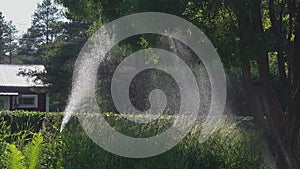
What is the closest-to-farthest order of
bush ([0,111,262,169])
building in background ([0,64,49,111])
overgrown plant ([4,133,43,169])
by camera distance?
overgrown plant ([4,133,43,169]) → bush ([0,111,262,169]) → building in background ([0,64,49,111])

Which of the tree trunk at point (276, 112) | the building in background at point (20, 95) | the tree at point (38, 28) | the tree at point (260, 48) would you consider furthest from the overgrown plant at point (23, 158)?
the tree at point (38, 28)

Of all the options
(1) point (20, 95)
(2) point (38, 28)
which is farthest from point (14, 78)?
(2) point (38, 28)

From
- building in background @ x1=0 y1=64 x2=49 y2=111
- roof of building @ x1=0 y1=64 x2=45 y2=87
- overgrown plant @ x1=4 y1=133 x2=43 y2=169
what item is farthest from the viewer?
roof of building @ x1=0 y1=64 x2=45 y2=87

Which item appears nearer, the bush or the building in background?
the bush

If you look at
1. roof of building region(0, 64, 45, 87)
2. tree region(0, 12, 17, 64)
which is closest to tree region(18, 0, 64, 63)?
tree region(0, 12, 17, 64)

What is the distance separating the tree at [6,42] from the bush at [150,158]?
152 ft

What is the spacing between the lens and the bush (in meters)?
6.35

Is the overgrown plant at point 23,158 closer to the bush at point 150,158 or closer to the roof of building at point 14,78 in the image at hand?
the bush at point 150,158

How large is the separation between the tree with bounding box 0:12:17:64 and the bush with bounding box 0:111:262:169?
152ft

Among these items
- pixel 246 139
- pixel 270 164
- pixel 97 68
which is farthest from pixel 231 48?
pixel 97 68

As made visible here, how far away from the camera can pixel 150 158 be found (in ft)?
21.1

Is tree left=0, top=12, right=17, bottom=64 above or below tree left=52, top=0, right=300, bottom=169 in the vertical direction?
above

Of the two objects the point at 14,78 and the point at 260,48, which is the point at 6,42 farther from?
the point at 260,48

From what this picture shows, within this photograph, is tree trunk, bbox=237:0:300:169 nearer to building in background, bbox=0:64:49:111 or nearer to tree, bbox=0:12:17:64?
building in background, bbox=0:64:49:111
